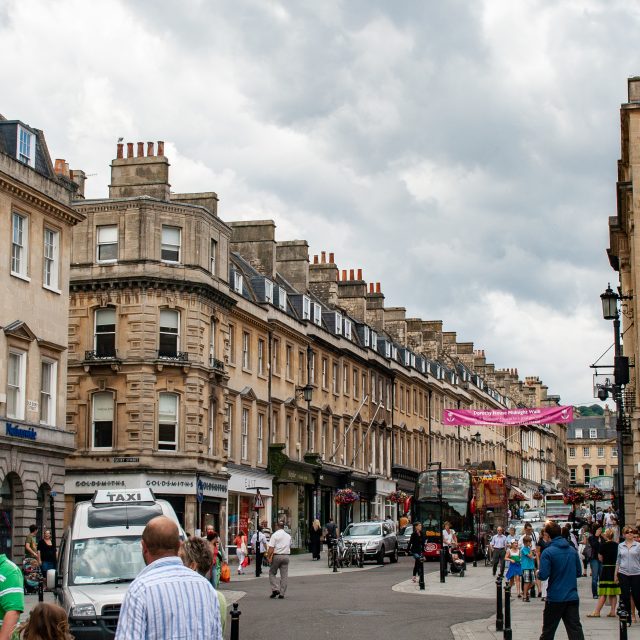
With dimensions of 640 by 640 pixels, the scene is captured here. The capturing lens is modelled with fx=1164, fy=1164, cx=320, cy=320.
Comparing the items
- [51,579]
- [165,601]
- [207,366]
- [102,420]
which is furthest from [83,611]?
[207,366]

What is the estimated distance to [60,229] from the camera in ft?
119

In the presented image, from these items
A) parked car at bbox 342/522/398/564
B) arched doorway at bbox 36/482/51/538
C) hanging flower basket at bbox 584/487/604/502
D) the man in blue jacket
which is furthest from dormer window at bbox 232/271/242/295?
the man in blue jacket

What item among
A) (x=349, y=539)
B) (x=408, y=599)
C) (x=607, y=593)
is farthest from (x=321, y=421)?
(x=607, y=593)

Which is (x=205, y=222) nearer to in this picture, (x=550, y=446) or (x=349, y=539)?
(x=349, y=539)

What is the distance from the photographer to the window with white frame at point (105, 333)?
44.3m

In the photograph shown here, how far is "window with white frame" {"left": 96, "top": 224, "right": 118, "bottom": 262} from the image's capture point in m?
44.5

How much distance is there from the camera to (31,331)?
34.1 meters

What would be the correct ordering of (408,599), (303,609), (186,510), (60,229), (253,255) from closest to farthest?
(303,609) → (408,599) → (60,229) → (186,510) → (253,255)

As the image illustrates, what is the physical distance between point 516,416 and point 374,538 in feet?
26.6

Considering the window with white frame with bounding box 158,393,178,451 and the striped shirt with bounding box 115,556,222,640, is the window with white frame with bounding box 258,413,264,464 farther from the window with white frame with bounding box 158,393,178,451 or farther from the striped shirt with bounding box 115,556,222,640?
the striped shirt with bounding box 115,556,222,640

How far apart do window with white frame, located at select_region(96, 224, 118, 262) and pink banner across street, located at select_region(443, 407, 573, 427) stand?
16.7 m

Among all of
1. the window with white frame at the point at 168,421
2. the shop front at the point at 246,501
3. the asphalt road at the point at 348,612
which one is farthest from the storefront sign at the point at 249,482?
the asphalt road at the point at 348,612

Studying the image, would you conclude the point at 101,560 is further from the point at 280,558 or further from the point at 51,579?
the point at 280,558

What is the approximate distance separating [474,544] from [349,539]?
4.95 metres
